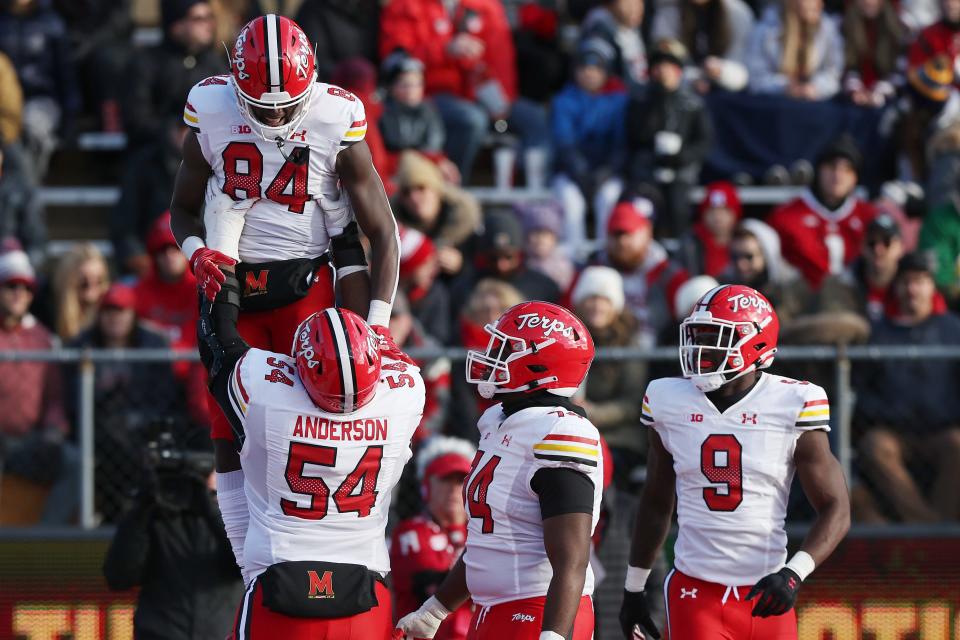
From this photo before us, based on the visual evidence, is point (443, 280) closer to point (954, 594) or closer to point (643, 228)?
point (643, 228)

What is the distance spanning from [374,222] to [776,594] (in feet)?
6.80

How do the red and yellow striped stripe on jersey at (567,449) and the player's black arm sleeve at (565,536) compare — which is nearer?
the player's black arm sleeve at (565,536)

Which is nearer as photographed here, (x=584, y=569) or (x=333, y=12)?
(x=584, y=569)

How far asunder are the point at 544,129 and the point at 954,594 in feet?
16.8

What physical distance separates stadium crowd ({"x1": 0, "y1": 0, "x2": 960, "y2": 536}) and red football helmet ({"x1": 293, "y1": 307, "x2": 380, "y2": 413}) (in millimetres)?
3574

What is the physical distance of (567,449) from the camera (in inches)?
219

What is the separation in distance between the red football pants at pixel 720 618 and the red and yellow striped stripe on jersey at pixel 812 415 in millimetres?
673

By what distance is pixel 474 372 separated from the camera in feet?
19.4

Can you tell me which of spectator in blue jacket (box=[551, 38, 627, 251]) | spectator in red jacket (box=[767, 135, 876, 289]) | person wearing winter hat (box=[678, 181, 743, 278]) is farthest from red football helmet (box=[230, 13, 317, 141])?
spectator in blue jacket (box=[551, 38, 627, 251])

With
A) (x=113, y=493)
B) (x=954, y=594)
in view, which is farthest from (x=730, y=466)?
(x=113, y=493)

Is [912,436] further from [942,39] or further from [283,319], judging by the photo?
[942,39]

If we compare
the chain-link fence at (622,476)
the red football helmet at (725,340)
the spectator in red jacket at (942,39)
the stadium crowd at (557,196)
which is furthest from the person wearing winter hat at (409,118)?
the red football helmet at (725,340)

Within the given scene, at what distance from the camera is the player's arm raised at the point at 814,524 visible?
5.96 metres

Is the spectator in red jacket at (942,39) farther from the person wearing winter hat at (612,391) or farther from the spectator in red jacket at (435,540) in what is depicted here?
the spectator in red jacket at (435,540)
